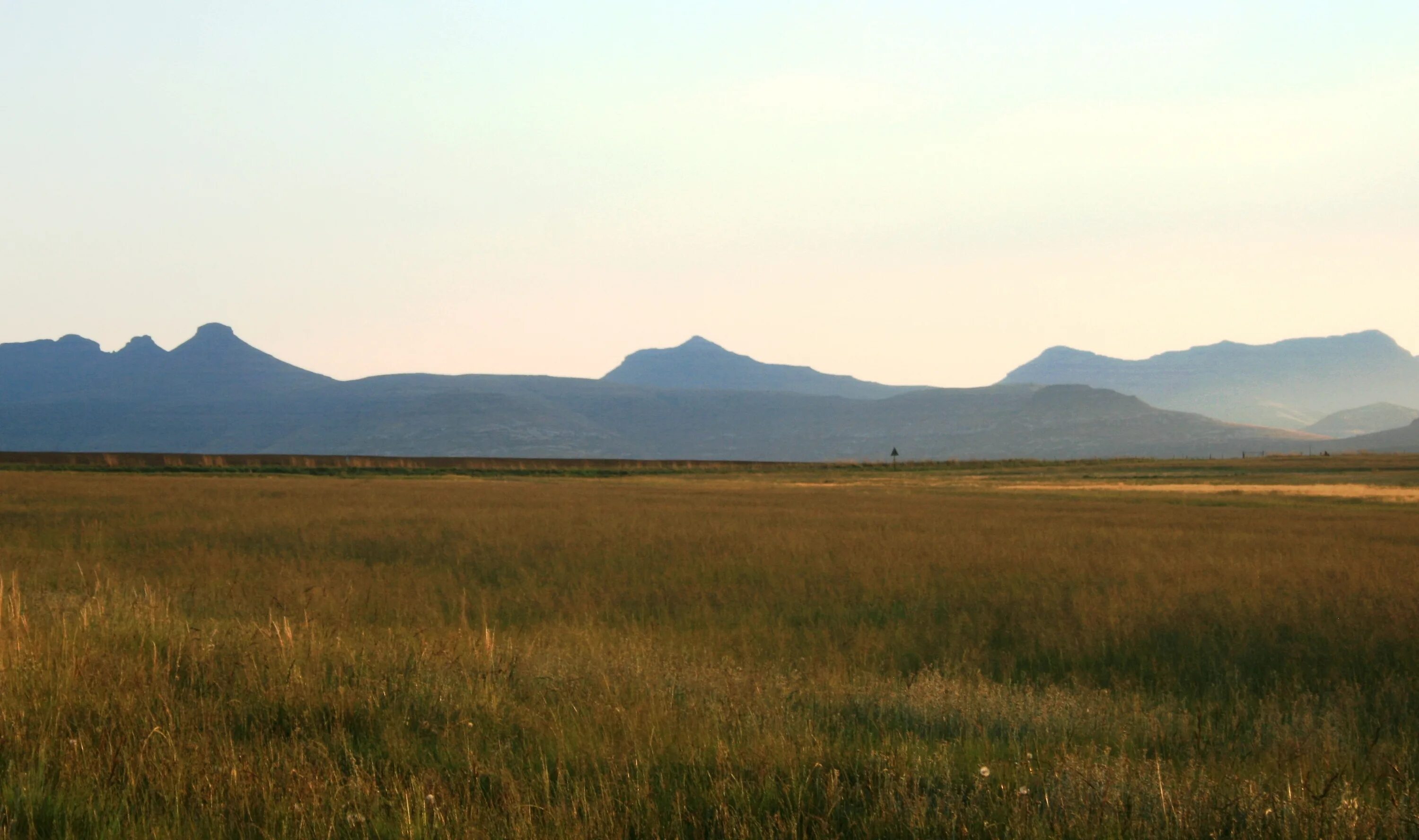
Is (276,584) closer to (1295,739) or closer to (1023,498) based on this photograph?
(1295,739)

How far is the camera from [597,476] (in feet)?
259

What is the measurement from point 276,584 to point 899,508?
24211 mm

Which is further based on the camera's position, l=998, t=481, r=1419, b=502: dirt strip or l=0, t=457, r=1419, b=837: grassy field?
l=998, t=481, r=1419, b=502: dirt strip

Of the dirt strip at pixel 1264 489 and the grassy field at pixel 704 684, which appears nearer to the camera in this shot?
the grassy field at pixel 704 684

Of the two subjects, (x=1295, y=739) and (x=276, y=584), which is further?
(x=276, y=584)

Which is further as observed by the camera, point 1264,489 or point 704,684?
point 1264,489

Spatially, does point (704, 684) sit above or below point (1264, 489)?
above

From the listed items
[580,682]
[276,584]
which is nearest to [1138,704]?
[580,682]

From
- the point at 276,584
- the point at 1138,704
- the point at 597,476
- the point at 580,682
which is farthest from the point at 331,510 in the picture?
the point at 597,476

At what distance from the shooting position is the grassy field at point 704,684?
209 inches

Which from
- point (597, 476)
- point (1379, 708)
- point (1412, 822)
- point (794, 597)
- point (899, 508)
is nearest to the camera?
point (1412, 822)

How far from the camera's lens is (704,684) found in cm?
A: 854

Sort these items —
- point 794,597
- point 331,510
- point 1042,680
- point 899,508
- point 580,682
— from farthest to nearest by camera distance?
point 899,508
point 331,510
point 794,597
point 1042,680
point 580,682

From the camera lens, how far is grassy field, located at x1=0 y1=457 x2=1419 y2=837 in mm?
5305
